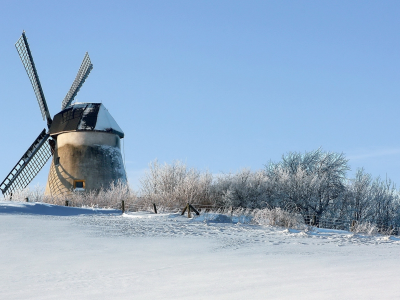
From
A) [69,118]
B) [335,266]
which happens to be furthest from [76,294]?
[69,118]

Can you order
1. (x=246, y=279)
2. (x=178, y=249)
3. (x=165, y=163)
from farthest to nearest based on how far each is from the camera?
(x=165, y=163), (x=178, y=249), (x=246, y=279)

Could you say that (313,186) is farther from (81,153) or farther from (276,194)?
(81,153)

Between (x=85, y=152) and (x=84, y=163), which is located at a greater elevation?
(x=85, y=152)

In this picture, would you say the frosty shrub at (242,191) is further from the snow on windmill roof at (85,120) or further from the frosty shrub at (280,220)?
the frosty shrub at (280,220)

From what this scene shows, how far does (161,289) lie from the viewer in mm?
5395

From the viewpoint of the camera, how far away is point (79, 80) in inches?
1008

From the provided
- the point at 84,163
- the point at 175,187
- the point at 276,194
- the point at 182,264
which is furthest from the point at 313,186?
the point at 182,264

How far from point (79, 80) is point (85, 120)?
4.53 meters

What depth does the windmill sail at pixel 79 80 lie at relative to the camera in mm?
24969

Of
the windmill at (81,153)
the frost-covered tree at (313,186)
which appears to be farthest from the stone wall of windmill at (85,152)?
the frost-covered tree at (313,186)

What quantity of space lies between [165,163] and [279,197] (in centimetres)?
659

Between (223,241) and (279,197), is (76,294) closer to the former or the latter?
(223,241)

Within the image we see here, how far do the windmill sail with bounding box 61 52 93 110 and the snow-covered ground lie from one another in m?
13.4

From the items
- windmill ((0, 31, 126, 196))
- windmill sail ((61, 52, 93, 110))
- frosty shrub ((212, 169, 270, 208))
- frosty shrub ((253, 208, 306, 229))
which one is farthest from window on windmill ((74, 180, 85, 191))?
frosty shrub ((253, 208, 306, 229))
